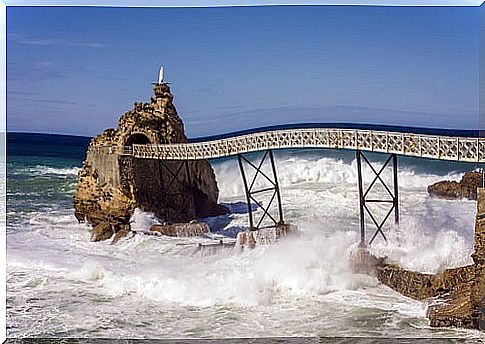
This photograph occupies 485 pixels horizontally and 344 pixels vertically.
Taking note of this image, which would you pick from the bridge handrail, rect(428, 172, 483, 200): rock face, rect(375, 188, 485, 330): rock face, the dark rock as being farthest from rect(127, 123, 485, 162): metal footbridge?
the dark rock

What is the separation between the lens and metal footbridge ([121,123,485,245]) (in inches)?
258

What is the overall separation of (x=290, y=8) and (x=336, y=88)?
0.74 metres

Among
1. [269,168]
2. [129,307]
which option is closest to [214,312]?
[129,307]

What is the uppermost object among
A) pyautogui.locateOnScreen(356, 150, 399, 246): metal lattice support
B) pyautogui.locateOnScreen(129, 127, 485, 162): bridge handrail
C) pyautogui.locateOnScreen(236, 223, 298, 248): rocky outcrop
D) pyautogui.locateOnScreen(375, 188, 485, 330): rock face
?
pyautogui.locateOnScreen(129, 127, 485, 162): bridge handrail

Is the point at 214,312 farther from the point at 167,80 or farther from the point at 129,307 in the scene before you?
the point at 167,80

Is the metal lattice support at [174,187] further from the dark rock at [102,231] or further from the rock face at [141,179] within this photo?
the dark rock at [102,231]

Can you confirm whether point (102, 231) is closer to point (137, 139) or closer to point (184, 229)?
point (184, 229)

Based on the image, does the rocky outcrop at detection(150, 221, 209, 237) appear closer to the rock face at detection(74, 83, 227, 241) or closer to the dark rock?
the rock face at detection(74, 83, 227, 241)

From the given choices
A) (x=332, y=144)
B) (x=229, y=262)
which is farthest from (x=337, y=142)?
(x=229, y=262)

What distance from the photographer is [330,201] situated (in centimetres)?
688

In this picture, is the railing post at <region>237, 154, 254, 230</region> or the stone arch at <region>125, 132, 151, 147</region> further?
the stone arch at <region>125, 132, 151, 147</region>

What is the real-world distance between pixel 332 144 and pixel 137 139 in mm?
1627

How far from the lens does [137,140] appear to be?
7141 millimetres

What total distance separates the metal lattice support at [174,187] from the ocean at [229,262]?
0.58 feet
